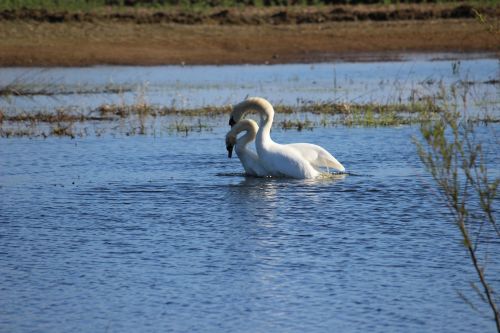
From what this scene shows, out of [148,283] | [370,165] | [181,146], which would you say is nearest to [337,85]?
[181,146]

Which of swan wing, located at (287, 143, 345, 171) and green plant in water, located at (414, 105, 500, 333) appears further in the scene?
swan wing, located at (287, 143, 345, 171)

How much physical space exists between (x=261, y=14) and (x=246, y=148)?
22.1 metres

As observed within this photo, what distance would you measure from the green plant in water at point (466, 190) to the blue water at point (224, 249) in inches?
8.0

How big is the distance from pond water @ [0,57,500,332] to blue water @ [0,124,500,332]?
0.02m

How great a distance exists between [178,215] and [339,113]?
7.93 meters

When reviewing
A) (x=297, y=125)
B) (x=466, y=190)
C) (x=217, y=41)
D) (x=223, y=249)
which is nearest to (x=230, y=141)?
(x=297, y=125)

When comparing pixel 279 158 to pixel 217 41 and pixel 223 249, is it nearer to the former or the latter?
pixel 223 249

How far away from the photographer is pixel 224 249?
8.94 m

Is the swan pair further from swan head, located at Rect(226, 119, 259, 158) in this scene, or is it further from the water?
the water

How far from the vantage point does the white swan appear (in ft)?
41.5

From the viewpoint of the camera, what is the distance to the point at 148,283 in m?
7.88

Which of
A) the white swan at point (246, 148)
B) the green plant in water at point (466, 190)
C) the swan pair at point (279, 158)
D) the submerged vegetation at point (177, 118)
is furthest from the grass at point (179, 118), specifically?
the green plant in water at point (466, 190)

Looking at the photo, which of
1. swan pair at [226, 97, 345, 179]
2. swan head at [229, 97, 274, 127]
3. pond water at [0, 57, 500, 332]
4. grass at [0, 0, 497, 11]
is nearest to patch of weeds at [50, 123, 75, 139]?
pond water at [0, 57, 500, 332]

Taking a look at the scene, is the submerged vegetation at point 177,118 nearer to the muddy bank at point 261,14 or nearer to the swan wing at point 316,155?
the swan wing at point 316,155
